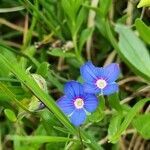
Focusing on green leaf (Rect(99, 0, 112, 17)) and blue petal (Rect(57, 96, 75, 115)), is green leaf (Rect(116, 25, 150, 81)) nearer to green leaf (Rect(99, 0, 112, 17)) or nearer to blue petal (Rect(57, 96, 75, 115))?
green leaf (Rect(99, 0, 112, 17))

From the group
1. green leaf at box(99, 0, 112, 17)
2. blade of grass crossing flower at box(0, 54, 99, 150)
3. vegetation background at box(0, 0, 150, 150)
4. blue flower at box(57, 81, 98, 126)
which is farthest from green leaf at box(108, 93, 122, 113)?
green leaf at box(99, 0, 112, 17)

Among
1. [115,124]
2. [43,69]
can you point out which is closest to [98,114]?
[115,124]

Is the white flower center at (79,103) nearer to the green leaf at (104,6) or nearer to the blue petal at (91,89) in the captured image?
the blue petal at (91,89)

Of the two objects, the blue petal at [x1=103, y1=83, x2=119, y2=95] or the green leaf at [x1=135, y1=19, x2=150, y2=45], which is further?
the green leaf at [x1=135, y1=19, x2=150, y2=45]

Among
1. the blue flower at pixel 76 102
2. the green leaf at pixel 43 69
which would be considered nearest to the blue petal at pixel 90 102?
the blue flower at pixel 76 102

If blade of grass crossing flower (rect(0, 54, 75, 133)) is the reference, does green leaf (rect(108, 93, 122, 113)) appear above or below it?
below

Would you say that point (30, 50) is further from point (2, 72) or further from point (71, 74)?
point (2, 72)

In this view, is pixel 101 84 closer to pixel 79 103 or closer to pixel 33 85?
pixel 79 103
